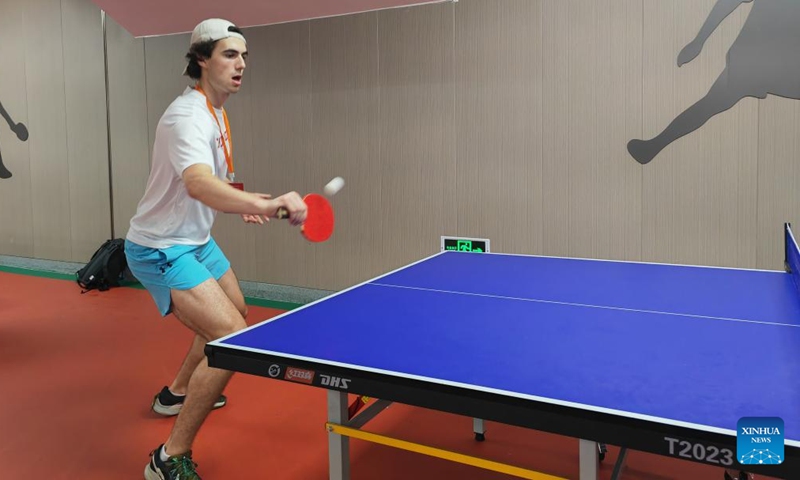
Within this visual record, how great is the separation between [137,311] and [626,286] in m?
4.02

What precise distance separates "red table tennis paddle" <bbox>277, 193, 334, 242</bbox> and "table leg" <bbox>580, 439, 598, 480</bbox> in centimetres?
97

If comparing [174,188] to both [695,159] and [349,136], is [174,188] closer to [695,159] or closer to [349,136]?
[349,136]

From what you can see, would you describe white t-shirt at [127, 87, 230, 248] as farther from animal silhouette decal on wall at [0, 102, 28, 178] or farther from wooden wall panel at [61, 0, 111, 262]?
animal silhouette decal on wall at [0, 102, 28, 178]

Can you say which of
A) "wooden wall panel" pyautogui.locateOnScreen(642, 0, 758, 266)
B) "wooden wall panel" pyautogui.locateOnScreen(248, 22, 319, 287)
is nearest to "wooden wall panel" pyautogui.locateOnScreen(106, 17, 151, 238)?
"wooden wall panel" pyautogui.locateOnScreen(248, 22, 319, 287)

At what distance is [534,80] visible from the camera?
14.4 feet

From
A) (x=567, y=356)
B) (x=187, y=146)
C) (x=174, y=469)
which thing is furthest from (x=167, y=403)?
(x=567, y=356)

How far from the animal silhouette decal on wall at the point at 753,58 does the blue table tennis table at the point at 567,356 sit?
1.62 meters

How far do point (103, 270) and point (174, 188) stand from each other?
3921 millimetres

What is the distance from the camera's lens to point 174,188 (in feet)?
8.62

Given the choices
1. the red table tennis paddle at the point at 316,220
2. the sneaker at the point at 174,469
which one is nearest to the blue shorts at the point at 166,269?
the sneaker at the point at 174,469

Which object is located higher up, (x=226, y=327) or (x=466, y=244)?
(x=466, y=244)

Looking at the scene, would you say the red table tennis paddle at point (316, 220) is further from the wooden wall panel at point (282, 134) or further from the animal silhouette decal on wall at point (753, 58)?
the wooden wall panel at point (282, 134)

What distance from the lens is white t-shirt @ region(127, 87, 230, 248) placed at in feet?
8.08

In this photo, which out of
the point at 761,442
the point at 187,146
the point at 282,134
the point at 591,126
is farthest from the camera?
the point at 282,134
